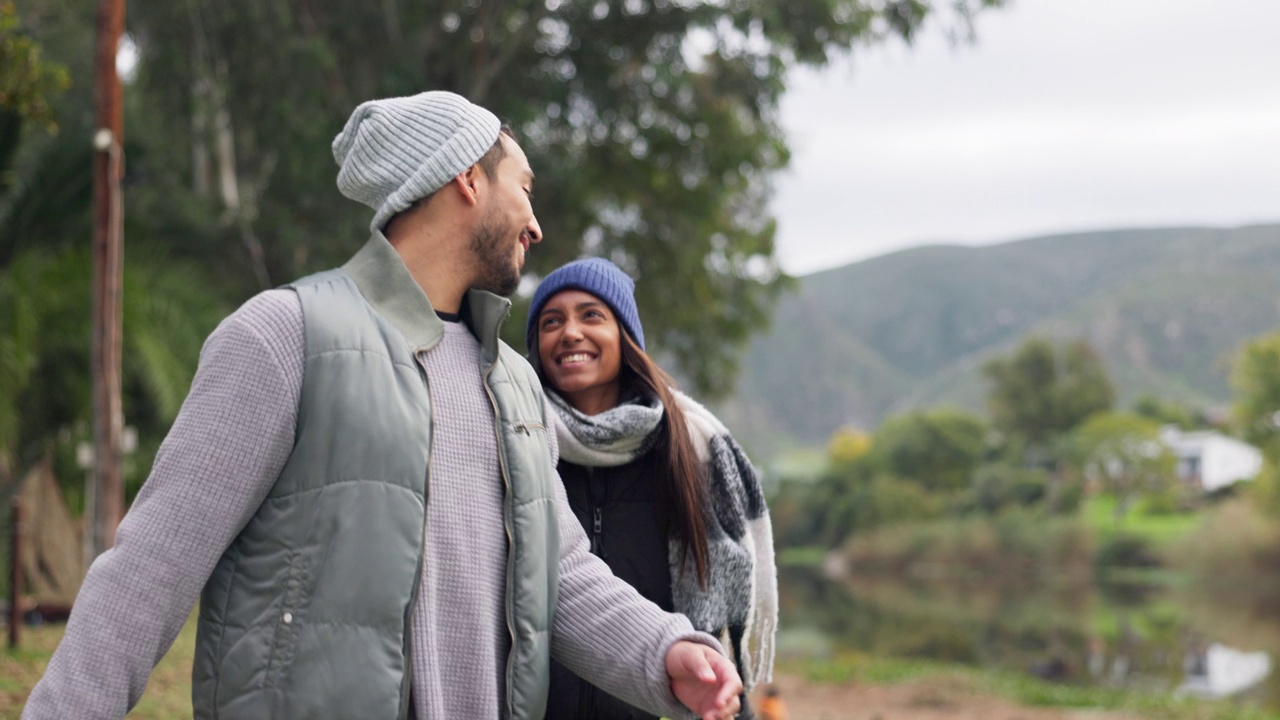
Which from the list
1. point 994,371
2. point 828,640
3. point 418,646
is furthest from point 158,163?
point 994,371

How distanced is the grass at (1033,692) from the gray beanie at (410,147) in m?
12.8

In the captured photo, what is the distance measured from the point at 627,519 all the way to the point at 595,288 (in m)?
0.59

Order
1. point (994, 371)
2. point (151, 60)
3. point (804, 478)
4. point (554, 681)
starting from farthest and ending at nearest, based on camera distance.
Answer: point (994, 371)
point (804, 478)
point (151, 60)
point (554, 681)

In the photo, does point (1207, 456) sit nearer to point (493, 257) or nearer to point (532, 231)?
point (532, 231)

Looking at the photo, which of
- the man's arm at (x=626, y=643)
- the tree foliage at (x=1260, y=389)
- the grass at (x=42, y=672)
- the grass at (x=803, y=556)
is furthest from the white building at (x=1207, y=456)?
the man's arm at (x=626, y=643)

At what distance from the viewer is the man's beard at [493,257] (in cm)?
219

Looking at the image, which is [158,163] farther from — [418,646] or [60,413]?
[418,646]

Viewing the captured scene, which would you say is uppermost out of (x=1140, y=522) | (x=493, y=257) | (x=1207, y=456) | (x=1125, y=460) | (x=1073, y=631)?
(x=493, y=257)

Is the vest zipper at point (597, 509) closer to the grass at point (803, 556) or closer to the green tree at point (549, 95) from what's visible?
the green tree at point (549, 95)

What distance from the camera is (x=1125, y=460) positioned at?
7162 cm

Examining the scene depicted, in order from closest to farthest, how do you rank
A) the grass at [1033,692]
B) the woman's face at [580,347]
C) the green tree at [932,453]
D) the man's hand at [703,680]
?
the man's hand at [703,680], the woman's face at [580,347], the grass at [1033,692], the green tree at [932,453]

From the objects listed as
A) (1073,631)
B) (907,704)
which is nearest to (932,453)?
(1073,631)

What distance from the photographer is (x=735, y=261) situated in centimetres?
1802

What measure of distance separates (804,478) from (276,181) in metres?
65.4
